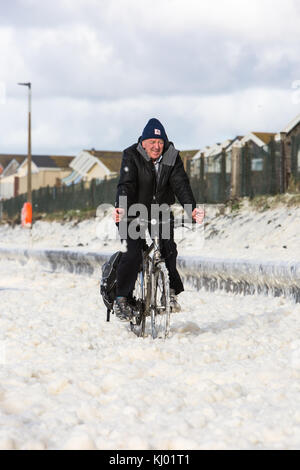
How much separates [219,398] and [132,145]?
2890mm

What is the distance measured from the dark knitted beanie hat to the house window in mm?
17188

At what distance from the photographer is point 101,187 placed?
133 ft

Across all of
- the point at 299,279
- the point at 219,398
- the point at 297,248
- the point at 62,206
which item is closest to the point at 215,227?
the point at 297,248

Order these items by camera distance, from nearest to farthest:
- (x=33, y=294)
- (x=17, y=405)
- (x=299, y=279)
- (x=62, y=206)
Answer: (x=17, y=405) → (x=299, y=279) → (x=33, y=294) → (x=62, y=206)

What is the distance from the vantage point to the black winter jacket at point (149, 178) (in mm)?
6582

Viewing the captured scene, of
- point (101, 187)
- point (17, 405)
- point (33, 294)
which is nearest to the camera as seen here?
point (17, 405)

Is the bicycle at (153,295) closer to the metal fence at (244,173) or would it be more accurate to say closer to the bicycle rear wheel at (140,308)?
the bicycle rear wheel at (140,308)

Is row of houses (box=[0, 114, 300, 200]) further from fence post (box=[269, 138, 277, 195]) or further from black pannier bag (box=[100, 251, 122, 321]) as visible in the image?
black pannier bag (box=[100, 251, 122, 321])

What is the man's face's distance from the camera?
6539mm

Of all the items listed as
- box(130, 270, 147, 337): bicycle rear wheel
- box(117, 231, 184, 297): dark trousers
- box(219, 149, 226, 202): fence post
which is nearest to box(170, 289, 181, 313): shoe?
box(117, 231, 184, 297): dark trousers

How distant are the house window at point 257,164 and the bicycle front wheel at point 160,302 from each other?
17218 millimetres

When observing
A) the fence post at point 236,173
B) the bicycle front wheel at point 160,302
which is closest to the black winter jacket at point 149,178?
the bicycle front wheel at point 160,302

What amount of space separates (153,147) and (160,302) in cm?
130
